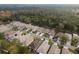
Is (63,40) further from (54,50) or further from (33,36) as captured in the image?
(33,36)

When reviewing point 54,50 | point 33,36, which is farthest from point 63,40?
point 33,36

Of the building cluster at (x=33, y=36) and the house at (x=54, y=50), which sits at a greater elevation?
the building cluster at (x=33, y=36)

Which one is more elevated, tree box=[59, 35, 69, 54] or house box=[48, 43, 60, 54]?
tree box=[59, 35, 69, 54]

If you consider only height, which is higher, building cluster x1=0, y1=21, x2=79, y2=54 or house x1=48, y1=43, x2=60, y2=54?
building cluster x1=0, y1=21, x2=79, y2=54

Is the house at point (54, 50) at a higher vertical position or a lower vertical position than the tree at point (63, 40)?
lower
